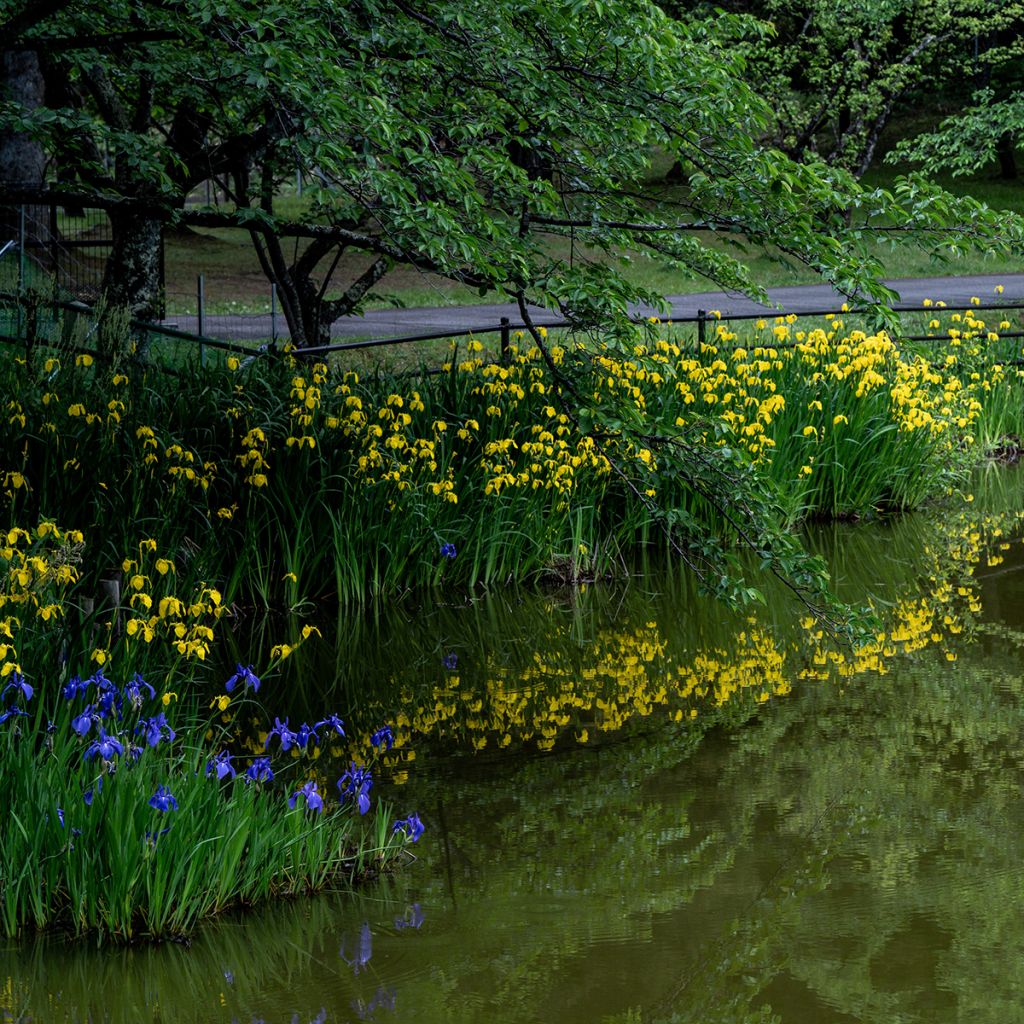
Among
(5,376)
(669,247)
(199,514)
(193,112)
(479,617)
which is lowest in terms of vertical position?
(479,617)

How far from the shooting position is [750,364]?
35.5 ft

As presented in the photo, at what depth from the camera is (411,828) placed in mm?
4680

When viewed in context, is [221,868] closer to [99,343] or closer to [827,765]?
[827,765]

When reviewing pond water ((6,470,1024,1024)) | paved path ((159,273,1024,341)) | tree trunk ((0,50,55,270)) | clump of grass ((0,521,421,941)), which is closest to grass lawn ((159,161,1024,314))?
paved path ((159,273,1024,341))

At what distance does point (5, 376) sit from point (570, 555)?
380 centimetres

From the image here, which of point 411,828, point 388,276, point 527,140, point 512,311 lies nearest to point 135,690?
point 411,828

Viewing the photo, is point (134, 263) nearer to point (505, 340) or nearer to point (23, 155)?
point (505, 340)

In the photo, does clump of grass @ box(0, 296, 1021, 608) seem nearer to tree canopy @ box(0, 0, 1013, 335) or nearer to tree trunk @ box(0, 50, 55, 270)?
tree canopy @ box(0, 0, 1013, 335)

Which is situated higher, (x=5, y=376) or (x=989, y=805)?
(x=5, y=376)

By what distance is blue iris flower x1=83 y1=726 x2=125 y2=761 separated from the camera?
406cm

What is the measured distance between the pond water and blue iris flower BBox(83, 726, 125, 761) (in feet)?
1.84

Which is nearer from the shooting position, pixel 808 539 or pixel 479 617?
pixel 479 617

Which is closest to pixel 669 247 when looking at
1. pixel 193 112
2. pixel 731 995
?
pixel 731 995

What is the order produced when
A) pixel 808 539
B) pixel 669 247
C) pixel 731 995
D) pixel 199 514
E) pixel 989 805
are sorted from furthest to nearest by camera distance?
pixel 808 539 < pixel 199 514 < pixel 669 247 < pixel 989 805 < pixel 731 995
